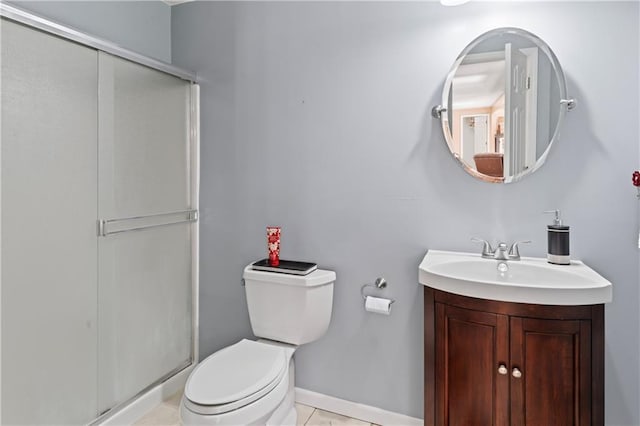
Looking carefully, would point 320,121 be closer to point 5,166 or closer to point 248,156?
point 248,156

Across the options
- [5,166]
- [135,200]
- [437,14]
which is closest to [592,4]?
[437,14]

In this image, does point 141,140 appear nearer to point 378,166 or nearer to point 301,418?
point 378,166

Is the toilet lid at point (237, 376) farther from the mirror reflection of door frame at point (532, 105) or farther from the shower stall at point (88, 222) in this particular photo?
the mirror reflection of door frame at point (532, 105)

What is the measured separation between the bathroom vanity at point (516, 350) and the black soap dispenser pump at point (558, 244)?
0.06 m

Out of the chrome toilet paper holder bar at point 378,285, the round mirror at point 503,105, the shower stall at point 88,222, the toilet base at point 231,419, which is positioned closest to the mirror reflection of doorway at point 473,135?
the round mirror at point 503,105

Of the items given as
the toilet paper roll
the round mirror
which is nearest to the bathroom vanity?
the toilet paper roll

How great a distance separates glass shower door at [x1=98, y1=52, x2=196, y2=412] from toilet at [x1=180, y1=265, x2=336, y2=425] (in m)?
0.54

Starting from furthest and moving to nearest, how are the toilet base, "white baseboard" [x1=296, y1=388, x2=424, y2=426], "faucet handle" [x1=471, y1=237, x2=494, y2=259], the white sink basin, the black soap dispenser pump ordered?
1. "white baseboard" [x1=296, y1=388, x2=424, y2=426]
2. "faucet handle" [x1=471, y1=237, x2=494, y2=259]
3. the black soap dispenser pump
4. the toilet base
5. the white sink basin

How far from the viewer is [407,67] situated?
1760mm

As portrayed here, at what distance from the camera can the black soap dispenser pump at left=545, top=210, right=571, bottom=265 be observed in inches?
57.7

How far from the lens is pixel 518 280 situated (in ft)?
4.96

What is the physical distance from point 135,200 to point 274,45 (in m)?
1.10

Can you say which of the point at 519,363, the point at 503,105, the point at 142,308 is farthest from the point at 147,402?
the point at 503,105

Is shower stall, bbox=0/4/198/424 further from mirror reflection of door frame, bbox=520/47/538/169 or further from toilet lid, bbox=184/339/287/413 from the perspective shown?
mirror reflection of door frame, bbox=520/47/538/169
